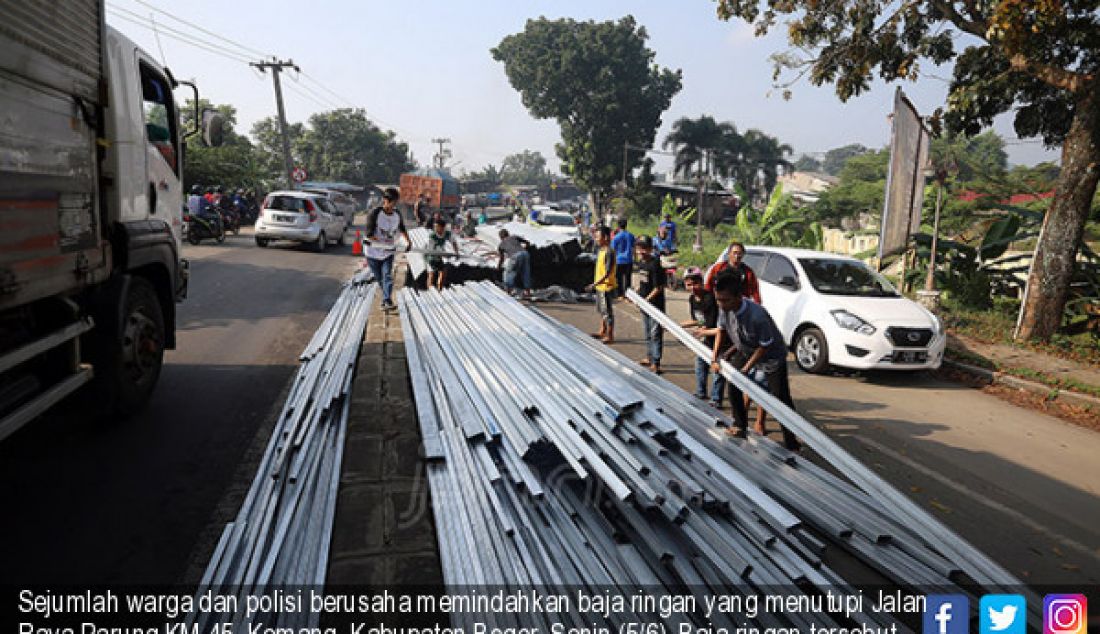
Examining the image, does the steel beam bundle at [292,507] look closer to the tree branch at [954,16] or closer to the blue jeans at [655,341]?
the blue jeans at [655,341]

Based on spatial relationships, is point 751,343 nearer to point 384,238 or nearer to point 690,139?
point 384,238

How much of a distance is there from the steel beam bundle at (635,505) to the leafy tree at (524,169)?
416 feet

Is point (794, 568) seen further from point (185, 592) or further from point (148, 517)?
point (148, 517)

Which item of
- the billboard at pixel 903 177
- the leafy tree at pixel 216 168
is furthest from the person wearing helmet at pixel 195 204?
the billboard at pixel 903 177

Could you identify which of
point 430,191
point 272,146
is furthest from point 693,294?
point 272,146

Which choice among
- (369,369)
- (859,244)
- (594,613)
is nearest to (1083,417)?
(594,613)

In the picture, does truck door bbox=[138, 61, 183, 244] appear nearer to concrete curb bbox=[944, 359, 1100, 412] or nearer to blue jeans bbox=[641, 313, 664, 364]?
blue jeans bbox=[641, 313, 664, 364]

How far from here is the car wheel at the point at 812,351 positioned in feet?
25.5

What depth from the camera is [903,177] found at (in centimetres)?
1191

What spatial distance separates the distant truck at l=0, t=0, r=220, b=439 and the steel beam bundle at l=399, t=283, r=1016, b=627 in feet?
7.59

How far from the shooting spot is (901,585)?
312 centimetres

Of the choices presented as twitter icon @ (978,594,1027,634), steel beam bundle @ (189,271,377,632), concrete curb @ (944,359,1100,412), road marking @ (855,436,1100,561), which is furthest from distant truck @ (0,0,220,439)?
concrete curb @ (944,359,1100,412)

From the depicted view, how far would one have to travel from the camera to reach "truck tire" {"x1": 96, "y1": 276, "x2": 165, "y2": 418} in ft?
14.5

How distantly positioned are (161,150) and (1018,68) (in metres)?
11.0
